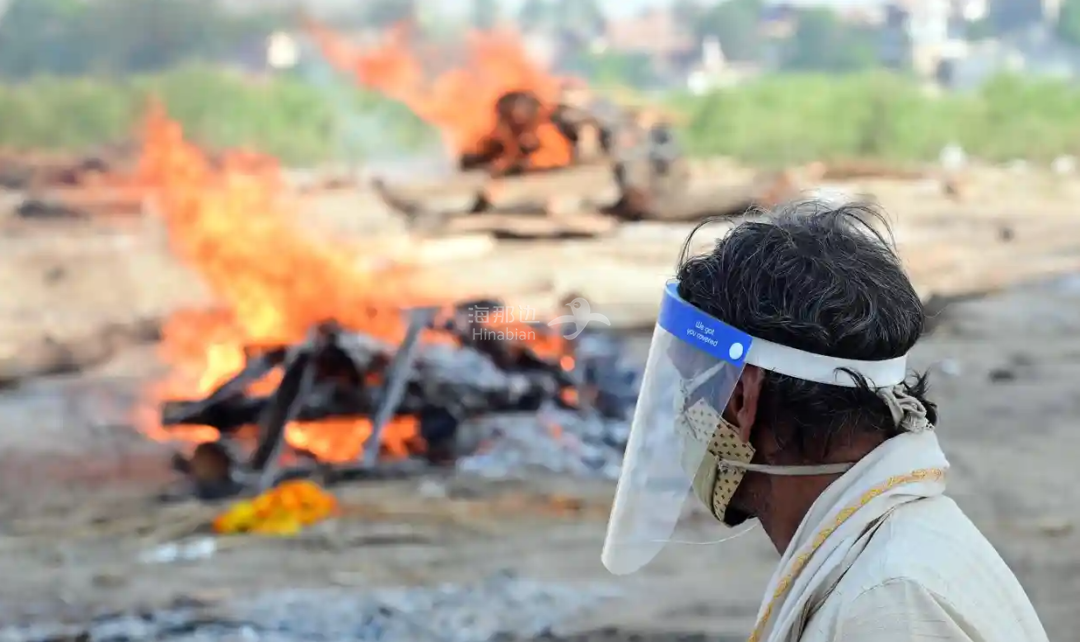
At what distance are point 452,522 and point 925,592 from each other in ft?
16.6

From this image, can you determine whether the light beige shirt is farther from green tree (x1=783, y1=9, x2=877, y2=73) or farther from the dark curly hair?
green tree (x1=783, y1=9, x2=877, y2=73)

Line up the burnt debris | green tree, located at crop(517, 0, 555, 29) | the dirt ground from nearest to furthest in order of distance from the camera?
1. the dirt ground
2. the burnt debris
3. green tree, located at crop(517, 0, 555, 29)

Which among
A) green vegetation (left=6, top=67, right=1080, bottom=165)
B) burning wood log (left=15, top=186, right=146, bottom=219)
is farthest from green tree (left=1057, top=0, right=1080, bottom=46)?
burning wood log (left=15, top=186, right=146, bottom=219)

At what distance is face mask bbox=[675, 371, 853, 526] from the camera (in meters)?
2.08

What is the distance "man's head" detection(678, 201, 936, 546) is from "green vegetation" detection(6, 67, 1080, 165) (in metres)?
13.3

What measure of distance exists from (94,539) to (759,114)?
12.8 meters

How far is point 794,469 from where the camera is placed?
202cm

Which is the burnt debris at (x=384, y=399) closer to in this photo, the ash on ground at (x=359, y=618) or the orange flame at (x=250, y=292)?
the orange flame at (x=250, y=292)

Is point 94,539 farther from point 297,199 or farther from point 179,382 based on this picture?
point 297,199

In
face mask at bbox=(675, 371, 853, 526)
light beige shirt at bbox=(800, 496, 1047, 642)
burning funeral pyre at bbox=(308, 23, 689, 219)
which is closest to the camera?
light beige shirt at bbox=(800, 496, 1047, 642)

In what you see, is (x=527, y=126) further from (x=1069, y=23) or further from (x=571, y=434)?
(x=1069, y=23)

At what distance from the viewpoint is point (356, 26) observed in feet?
47.5

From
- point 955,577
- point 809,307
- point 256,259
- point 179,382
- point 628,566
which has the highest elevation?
point 809,307

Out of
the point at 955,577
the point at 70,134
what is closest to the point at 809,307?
the point at 955,577
